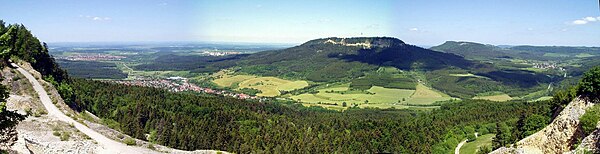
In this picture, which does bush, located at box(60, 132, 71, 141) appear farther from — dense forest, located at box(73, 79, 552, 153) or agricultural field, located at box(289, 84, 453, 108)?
agricultural field, located at box(289, 84, 453, 108)

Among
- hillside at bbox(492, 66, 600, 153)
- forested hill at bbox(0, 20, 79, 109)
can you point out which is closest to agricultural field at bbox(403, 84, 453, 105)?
hillside at bbox(492, 66, 600, 153)

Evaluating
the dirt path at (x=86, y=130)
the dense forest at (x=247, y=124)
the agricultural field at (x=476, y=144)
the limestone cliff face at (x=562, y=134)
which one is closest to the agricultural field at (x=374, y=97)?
the dense forest at (x=247, y=124)

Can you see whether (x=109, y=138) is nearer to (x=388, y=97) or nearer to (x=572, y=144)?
(x=572, y=144)

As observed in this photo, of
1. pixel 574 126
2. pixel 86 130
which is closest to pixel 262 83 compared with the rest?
pixel 86 130

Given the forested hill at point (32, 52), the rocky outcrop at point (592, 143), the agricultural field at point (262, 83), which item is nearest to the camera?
the rocky outcrop at point (592, 143)

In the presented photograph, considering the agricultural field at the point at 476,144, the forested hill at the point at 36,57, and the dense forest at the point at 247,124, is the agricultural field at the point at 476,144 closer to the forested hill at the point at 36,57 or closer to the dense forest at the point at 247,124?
the dense forest at the point at 247,124
